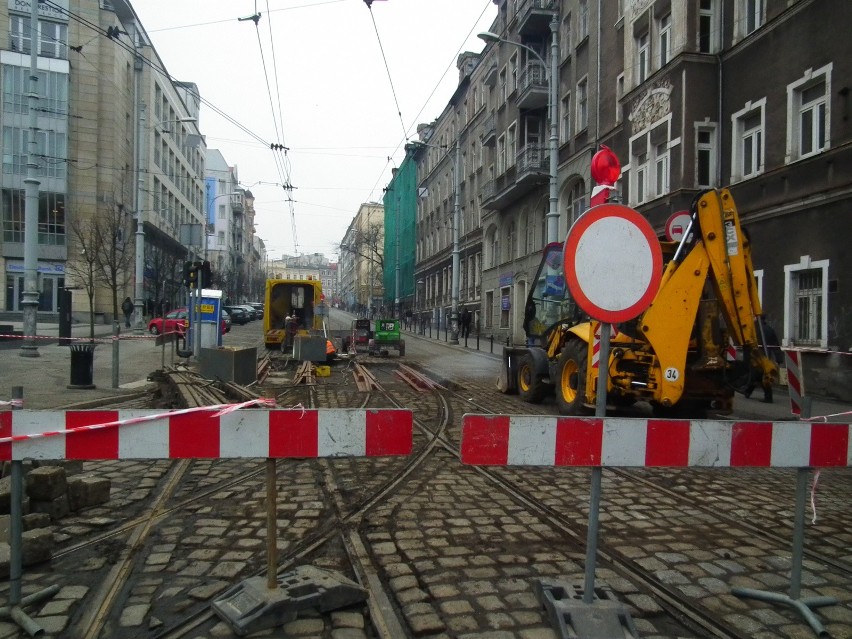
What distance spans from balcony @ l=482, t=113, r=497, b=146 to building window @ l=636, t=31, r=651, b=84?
51.0ft

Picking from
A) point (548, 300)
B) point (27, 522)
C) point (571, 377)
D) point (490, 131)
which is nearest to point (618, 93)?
point (548, 300)

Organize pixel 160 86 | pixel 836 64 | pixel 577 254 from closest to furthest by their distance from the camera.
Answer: pixel 577 254
pixel 836 64
pixel 160 86

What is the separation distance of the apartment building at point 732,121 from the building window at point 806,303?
1.0 inches

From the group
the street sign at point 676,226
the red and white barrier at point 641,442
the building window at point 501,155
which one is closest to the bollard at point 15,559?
the red and white barrier at point 641,442

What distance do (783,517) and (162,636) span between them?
4.75 meters

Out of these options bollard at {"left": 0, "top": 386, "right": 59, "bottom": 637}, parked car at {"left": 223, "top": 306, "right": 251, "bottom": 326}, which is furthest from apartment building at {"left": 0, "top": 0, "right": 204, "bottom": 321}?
bollard at {"left": 0, "top": 386, "right": 59, "bottom": 637}

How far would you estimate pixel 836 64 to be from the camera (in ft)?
41.2

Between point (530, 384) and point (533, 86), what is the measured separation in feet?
67.0

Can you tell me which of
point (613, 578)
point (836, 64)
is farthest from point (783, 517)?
point (836, 64)

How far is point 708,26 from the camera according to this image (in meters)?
17.0

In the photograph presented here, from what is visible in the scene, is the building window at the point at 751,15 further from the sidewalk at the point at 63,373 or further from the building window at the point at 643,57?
the sidewalk at the point at 63,373

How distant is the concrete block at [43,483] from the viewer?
4379 millimetres

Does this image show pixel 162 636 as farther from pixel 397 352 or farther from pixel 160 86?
pixel 160 86

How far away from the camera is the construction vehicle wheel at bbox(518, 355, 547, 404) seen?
37.9ft
